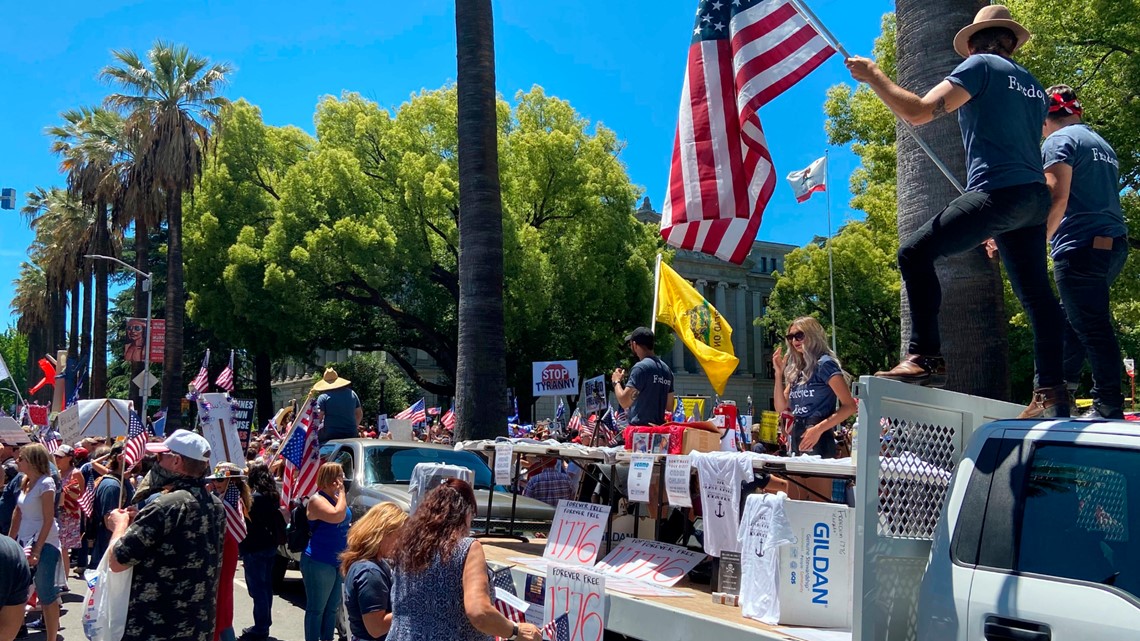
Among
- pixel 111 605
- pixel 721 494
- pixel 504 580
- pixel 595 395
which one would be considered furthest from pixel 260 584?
pixel 595 395

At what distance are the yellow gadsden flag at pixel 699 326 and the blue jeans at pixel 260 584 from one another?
4545 mm

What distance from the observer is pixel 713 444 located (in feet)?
18.6

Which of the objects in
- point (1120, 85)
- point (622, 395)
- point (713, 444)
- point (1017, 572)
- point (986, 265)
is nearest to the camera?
point (1017, 572)

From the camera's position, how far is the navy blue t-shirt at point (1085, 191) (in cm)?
448

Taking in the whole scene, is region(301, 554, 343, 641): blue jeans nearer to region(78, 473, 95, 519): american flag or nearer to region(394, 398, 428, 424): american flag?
region(78, 473, 95, 519): american flag

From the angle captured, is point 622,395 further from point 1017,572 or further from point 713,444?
point 1017,572

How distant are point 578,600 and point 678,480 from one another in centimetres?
88

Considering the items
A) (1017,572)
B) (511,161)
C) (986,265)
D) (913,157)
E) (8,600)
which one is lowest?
(8,600)

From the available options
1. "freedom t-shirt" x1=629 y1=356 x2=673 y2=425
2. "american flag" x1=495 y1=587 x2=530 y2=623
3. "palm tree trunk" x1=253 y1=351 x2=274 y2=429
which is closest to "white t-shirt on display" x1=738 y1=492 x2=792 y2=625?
"american flag" x1=495 y1=587 x2=530 y2=623

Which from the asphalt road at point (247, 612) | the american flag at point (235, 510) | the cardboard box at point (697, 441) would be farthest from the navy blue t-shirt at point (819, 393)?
the asphalt road at point (247, 612)

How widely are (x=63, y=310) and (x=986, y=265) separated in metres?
50.2

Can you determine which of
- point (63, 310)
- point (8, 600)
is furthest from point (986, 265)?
point (63, 310)

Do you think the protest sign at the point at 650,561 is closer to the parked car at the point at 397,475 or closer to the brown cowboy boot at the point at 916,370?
the brown cowboy boot at the point at 916,370

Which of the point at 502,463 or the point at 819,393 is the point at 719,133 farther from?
the point at 502,463
